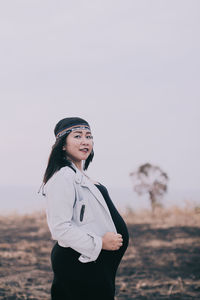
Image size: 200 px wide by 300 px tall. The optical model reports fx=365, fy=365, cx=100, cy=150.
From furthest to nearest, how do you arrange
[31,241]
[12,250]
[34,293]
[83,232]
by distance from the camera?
[31,241]
[12,250]
[34,293]
[83,232]

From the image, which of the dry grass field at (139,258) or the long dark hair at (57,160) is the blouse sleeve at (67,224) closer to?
the long dark hair at (57,160)

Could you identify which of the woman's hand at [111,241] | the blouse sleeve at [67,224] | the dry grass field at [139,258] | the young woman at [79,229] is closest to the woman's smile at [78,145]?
the young woman at [79,229]

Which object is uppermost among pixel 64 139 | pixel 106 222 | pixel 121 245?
pixel 64 139

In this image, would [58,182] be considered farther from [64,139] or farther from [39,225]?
[39,225]

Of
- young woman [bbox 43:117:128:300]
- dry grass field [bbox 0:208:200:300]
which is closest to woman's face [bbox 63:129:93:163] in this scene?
young woman [bbox 43:117:128:300]

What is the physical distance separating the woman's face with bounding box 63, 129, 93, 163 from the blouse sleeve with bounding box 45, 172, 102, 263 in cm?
27

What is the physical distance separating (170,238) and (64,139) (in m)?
6.32

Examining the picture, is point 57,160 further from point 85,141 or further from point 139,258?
point 139,258

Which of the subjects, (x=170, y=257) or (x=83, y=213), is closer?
(x=83, y=213)

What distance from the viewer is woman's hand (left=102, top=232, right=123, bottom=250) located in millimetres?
2275

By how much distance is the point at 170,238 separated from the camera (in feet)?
27.0

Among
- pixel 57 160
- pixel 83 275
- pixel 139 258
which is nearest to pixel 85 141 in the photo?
pixel 57 160

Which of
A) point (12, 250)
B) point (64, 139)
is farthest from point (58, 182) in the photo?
point (12, 250)

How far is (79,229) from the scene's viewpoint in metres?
2.21
